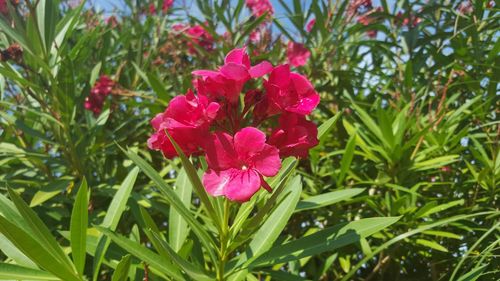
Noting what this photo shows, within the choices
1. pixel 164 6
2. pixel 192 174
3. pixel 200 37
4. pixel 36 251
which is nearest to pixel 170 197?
pixel 192 174

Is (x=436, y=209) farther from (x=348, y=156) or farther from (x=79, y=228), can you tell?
(x=79, y=228)

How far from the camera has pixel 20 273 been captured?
107 cm

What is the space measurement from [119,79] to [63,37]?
752mm

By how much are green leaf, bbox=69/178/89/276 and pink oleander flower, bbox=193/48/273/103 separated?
350 mm

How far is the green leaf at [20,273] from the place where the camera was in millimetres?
1044

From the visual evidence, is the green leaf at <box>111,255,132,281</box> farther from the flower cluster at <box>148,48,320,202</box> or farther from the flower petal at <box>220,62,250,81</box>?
the flower petal at <box>220,62,250,81</box>

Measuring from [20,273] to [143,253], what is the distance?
26 centimetres

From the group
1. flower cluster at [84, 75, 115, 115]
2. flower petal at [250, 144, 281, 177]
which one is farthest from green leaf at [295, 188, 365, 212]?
flower cluster at [84, 75, 115, 115]

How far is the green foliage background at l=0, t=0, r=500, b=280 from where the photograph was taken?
1186 mm

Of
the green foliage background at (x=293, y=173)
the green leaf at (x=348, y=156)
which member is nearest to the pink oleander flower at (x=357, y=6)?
the green foliage background at (x=293, y=173)

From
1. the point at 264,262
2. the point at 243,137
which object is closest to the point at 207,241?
the point at 264,262

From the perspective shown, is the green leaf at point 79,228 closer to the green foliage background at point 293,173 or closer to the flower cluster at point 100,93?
the green foliage background at point 293,173

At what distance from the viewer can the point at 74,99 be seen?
2105 millimetres

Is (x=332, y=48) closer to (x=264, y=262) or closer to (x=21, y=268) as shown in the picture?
(x=264, y=262)
